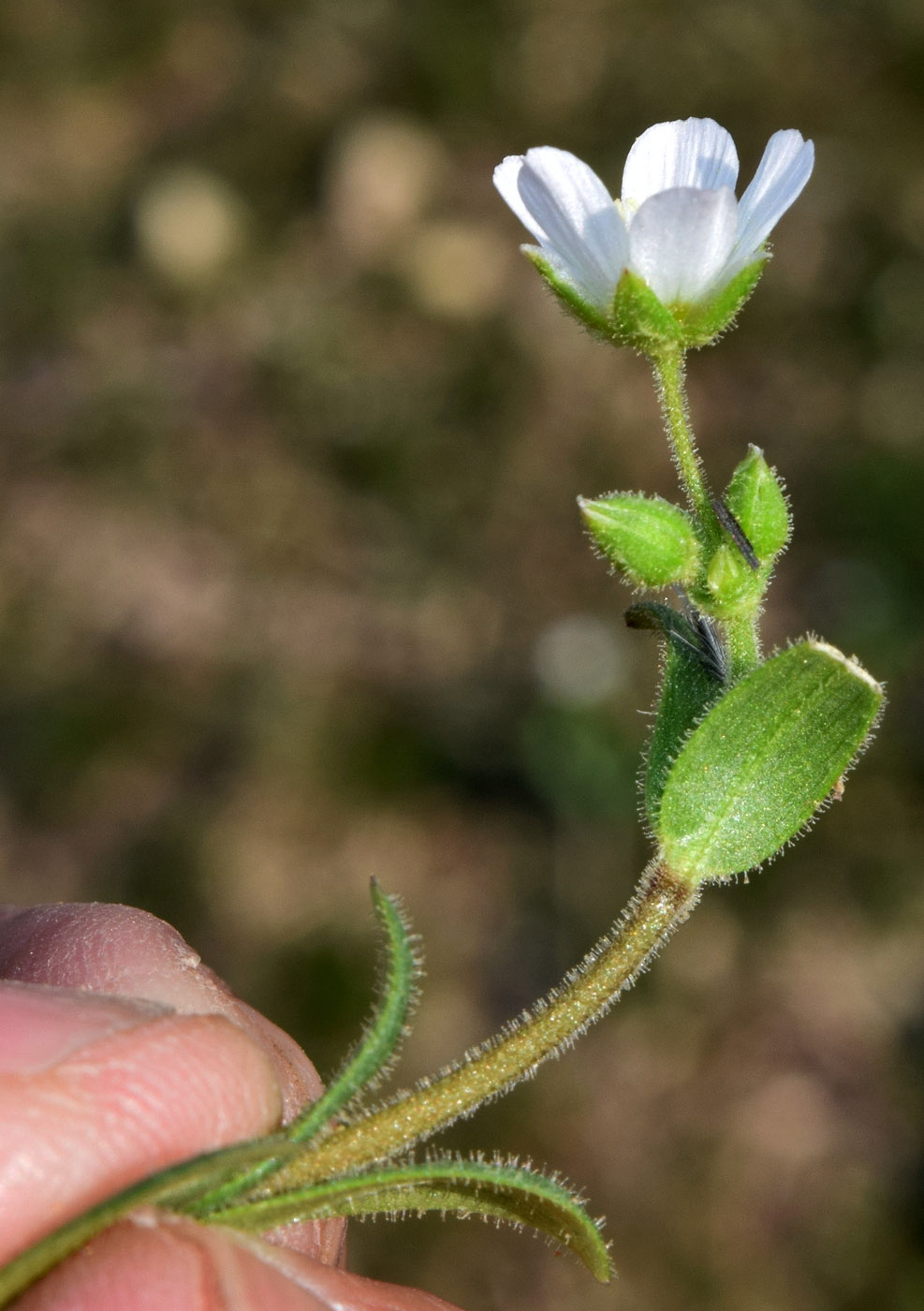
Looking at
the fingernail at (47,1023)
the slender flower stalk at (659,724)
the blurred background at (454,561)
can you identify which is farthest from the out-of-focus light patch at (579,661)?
the fingernail at (47,1023)

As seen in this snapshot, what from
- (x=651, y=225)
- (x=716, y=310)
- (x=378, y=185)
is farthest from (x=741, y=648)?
(x=378, y=185)

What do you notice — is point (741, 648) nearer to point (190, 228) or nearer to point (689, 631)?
point (689, 631)

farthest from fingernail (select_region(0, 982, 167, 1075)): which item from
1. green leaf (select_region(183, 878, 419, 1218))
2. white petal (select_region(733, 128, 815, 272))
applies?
white petal (select_region(733, 128, 815, 272))

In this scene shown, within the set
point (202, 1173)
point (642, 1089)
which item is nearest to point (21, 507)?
point (642, 1089)

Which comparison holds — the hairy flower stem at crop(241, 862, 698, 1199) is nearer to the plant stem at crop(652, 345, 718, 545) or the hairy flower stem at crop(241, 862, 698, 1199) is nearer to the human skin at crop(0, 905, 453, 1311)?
the human skin at crop(0, 905, 453, 1311)

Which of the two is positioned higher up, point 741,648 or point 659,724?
point 741,648

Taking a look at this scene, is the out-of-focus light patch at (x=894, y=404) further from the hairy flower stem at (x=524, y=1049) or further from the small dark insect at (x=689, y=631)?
the hairy flower stem at (x=524, y=1049)
